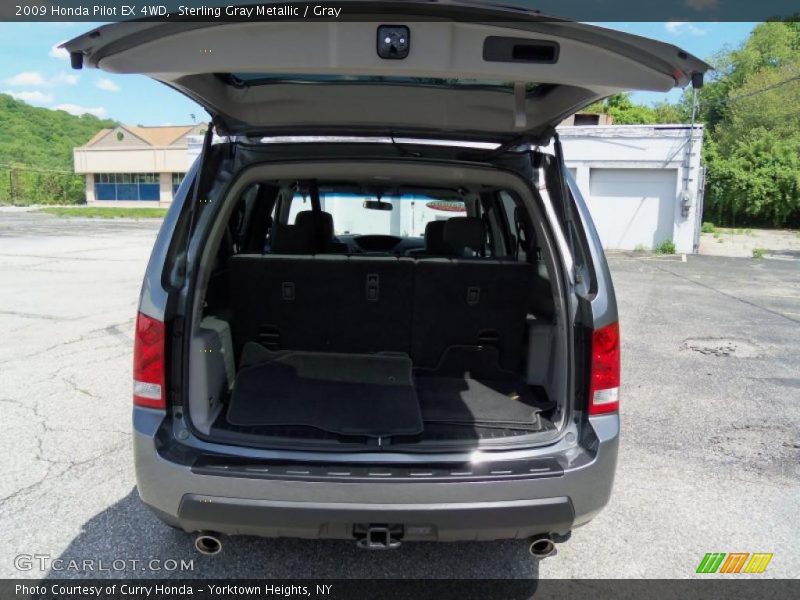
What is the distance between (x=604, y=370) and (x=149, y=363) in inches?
69.4

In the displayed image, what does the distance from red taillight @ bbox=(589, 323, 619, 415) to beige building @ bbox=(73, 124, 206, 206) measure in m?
57.1

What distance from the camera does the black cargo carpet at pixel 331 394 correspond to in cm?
264

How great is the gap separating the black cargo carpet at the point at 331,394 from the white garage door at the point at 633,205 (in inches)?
683

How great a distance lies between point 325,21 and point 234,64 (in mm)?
312

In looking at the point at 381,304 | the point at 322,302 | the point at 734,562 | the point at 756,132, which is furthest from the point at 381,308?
the point at 756,132

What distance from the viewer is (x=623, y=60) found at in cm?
191

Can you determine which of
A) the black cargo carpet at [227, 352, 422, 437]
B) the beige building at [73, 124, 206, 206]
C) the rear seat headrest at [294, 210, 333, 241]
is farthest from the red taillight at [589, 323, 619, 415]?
the beige building at [73, 124, 206, 206]

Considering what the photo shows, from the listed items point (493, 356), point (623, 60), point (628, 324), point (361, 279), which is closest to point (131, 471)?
point (361, 279)

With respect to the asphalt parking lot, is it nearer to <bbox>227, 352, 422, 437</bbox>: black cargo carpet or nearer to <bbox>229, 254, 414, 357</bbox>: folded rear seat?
<bbox>227, 352, 422, 437</bbox>: black cargo carpet

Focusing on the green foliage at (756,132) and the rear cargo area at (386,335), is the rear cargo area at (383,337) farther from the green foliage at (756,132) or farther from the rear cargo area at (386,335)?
the green foliage at (756,132)

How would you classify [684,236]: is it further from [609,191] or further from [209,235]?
[209,235]

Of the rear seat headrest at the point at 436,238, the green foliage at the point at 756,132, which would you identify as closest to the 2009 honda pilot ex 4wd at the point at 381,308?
the rear seat headrest at the point at 436,238

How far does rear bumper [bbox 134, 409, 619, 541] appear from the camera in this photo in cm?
213

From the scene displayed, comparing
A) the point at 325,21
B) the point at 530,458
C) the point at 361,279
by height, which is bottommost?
the point at 530,458
